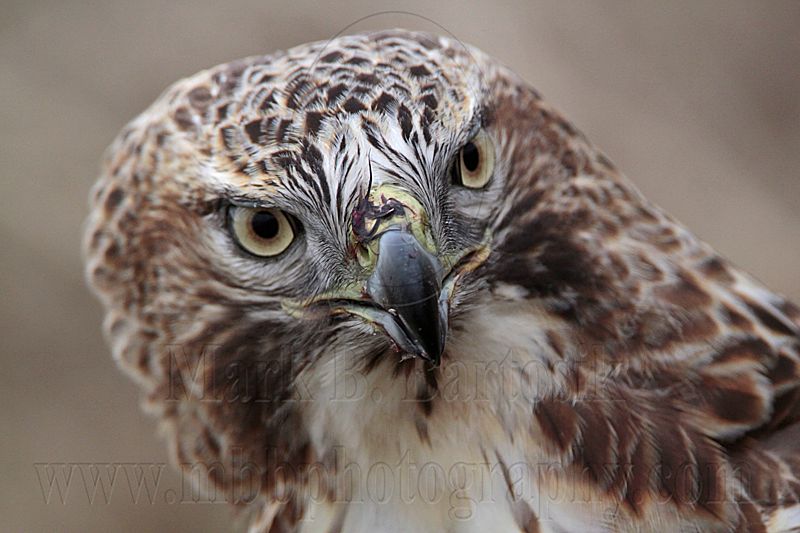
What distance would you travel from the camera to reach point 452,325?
1988 mm

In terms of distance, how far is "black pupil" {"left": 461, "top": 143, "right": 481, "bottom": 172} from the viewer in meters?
Result: 1.98

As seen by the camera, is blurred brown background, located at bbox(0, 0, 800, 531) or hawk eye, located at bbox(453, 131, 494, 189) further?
blurred brown background, located at bbox(0, 0, 800, 531)

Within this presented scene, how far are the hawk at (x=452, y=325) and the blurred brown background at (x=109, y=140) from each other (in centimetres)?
247

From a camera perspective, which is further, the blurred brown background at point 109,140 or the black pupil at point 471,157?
the blurred brown background at point 109,140

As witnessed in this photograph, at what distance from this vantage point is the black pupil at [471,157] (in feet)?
6.49

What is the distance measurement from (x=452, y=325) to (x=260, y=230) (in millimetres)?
414

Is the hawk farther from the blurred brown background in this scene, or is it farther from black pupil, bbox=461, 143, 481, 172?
the blurred brown background

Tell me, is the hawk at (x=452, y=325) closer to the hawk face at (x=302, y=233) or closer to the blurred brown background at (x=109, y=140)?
the hawk face at (x=302, y=233)

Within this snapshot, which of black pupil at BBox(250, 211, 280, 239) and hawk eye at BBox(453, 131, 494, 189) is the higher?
hawk eye at BBox(453, 131, 494, 189)

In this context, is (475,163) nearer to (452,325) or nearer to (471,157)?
(471,157)

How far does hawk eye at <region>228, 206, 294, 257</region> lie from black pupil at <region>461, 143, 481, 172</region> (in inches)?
14.0

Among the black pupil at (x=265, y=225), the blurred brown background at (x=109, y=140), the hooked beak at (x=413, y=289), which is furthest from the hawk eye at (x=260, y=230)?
the blurred brown background at (x=109, y=140)

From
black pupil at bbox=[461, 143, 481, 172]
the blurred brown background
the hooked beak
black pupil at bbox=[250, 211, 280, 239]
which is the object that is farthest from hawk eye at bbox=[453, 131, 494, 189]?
the blurred brown background

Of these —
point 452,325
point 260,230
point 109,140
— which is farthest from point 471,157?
point 109,140
